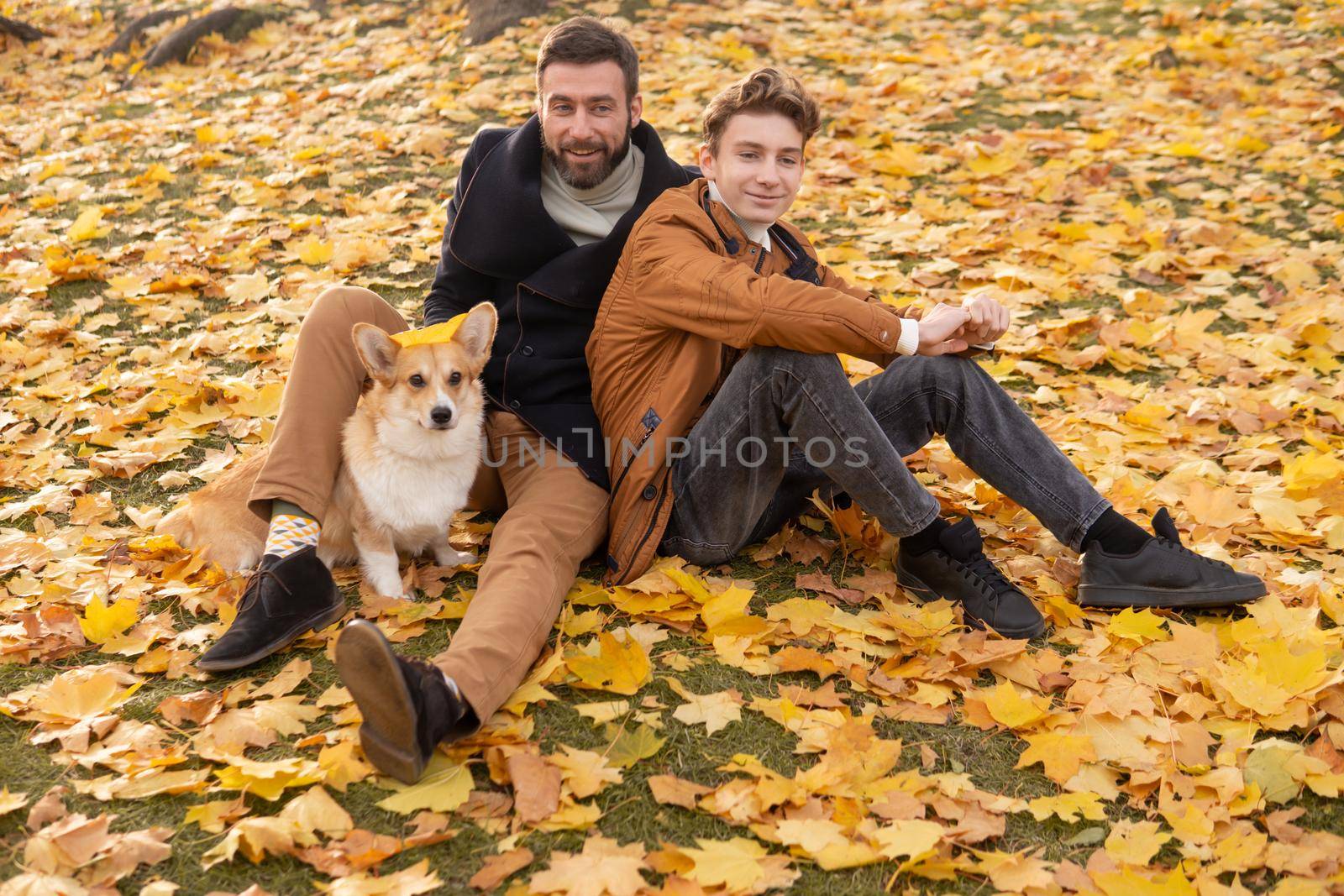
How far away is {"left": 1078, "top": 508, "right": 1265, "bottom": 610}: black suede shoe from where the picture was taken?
111 inches

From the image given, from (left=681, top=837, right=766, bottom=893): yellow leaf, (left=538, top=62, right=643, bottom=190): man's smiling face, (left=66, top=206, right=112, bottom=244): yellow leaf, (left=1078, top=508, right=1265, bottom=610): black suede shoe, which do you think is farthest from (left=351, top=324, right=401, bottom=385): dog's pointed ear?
(left=66, top=206, right=112, bottom=244): yellow leaf

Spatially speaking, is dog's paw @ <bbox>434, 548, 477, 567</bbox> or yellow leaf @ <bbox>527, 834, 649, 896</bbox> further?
dog's paw @ <bbox>434, 548, 477, 567</bbox>

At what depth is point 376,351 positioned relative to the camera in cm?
281

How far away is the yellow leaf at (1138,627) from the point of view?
2.77 metres

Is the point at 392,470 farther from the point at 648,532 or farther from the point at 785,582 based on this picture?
the point at 785,582

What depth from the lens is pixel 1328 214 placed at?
551 centimetres

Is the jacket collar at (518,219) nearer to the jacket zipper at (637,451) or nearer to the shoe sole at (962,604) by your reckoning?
the jacket zipper at (637,451)

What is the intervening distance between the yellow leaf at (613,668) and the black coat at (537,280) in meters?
0.62

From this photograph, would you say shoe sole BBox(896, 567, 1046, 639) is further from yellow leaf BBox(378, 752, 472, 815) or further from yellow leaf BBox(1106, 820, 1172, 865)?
yellow leaf BBox(378, 752, 472, 815)

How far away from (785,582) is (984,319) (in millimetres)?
991

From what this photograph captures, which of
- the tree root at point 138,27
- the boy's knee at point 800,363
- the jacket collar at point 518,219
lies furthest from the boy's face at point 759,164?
the tree root at point 138,27

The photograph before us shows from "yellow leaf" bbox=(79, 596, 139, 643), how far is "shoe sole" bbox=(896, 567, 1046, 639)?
222cm

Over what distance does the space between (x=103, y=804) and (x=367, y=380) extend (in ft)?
4.49

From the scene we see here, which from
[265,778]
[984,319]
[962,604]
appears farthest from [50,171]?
[962,604]
